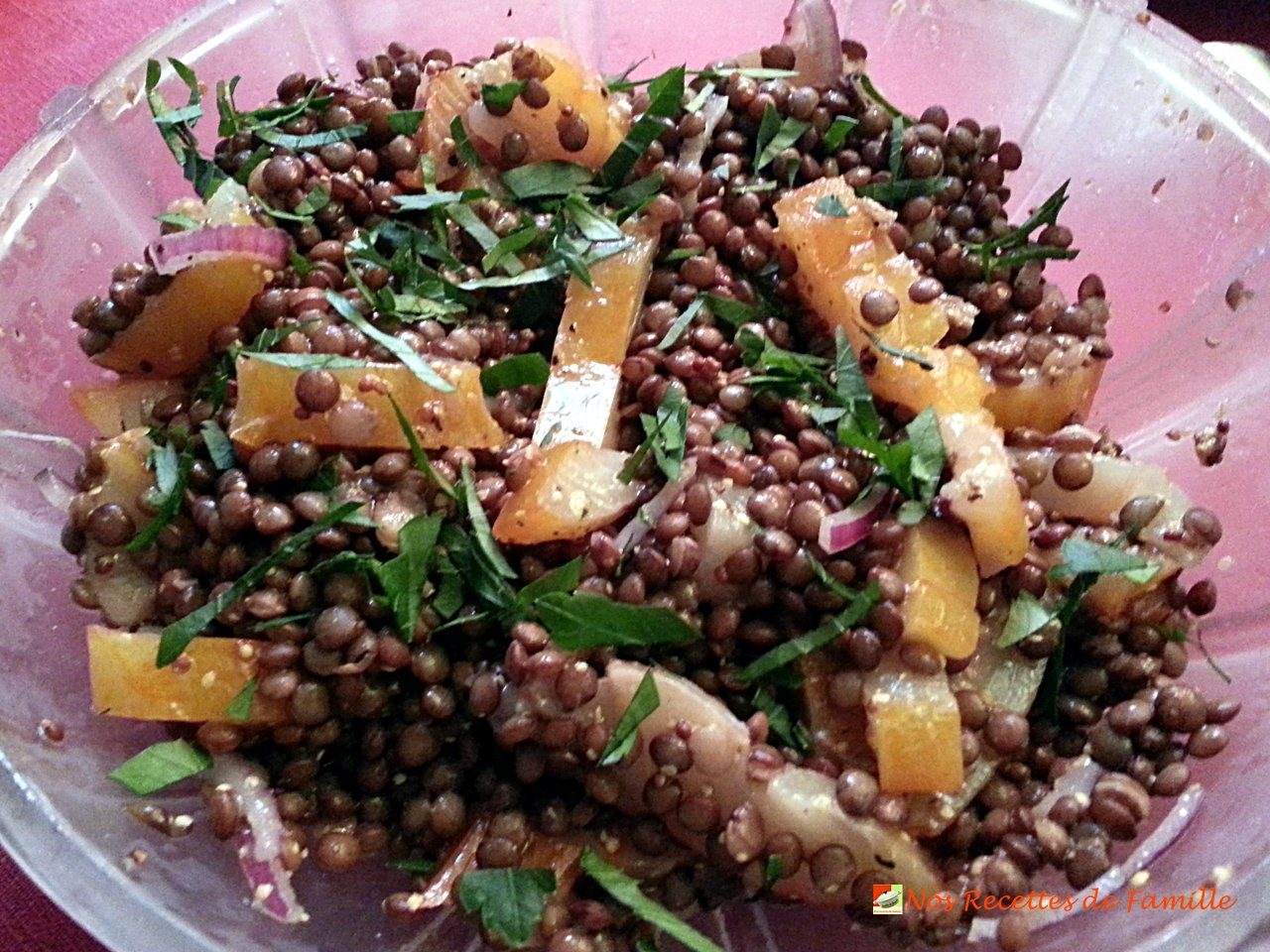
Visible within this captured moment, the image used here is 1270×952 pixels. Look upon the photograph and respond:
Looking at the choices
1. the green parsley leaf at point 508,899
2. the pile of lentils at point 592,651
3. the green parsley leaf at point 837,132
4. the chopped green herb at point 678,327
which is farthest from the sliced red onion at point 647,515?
the green parsley leaf at point 837,132

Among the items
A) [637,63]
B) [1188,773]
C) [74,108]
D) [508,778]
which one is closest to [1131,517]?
[1188,773]

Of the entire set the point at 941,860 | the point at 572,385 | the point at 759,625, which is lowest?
the point at 941,860

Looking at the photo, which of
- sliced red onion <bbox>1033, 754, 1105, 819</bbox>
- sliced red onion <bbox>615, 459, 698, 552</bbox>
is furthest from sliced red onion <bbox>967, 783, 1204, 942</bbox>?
sliced red onion <bbox>615, 459, 698, 552</bbox>

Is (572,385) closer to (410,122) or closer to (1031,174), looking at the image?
(410,122)

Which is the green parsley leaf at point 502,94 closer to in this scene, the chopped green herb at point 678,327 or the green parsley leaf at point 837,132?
the chopped green herb at point 678,327

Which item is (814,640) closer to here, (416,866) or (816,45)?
(416,866)
